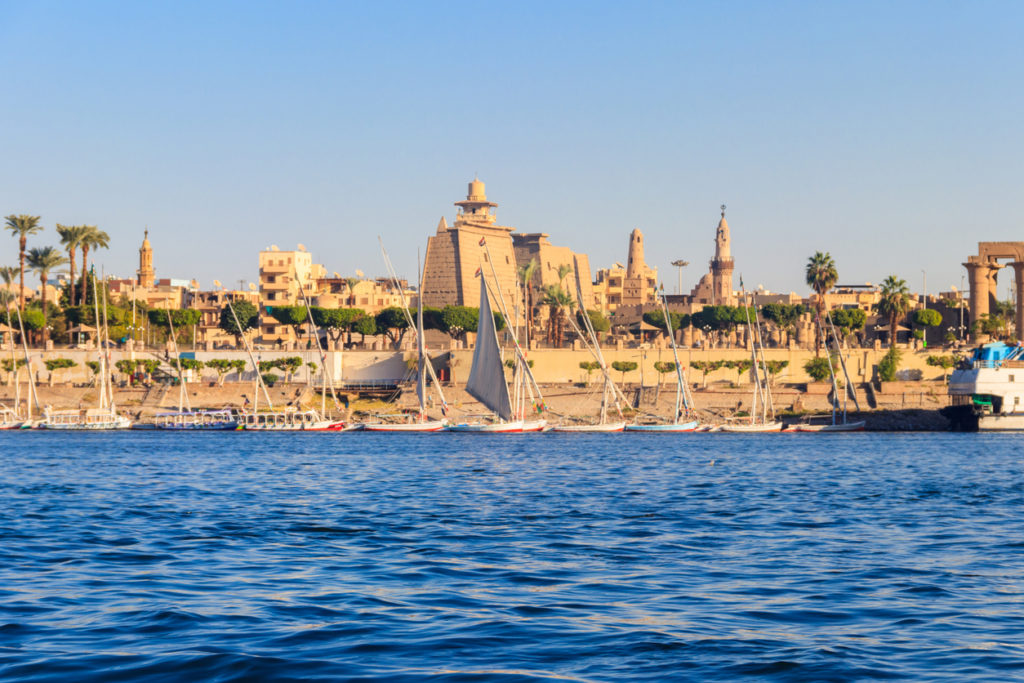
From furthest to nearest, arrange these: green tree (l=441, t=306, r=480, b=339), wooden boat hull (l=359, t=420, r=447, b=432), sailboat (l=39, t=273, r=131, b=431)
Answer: green tree (l=441, t=306, r=480, b=339), sailboat (l=39, t=273, r=131, b=431), wooden boat hull (l=359, t=420, r=447, b=432)

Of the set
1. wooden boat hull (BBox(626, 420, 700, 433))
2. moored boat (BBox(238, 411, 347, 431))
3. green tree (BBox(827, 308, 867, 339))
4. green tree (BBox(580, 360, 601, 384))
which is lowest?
wooden boat hull (BBox(626, 420, 700, 433))

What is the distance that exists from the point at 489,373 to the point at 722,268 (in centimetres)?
12427

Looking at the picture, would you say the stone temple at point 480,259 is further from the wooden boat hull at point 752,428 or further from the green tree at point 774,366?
the wooden boat hull at point 752,428

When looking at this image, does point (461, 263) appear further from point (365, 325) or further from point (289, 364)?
point (289, 364)

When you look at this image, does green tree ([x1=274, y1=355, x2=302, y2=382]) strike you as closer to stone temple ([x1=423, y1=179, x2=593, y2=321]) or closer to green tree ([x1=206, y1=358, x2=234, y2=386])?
green tree ([x1=206, y1=358, x2=234, y2=386])

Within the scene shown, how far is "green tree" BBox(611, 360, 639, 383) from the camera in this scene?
10406cm

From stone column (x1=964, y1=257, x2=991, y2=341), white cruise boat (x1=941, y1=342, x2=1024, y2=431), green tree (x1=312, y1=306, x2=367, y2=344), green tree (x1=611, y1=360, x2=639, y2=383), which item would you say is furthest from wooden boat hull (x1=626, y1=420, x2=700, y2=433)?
stone column (x1=964, y1=257, x2=991, y2=341)

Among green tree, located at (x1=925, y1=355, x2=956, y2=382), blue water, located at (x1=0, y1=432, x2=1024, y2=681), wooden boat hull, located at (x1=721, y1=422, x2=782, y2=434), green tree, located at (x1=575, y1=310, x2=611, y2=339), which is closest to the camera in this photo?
blue water, located at (x1=0, y1=432, x2=1024, y2=681)

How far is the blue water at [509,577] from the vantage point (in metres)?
13.0

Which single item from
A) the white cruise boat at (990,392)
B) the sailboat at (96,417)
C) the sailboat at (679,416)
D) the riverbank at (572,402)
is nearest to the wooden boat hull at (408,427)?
the riverbank at (572,402)

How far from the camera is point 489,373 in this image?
69.8 metres

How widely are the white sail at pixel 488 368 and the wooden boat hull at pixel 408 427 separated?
298 inches

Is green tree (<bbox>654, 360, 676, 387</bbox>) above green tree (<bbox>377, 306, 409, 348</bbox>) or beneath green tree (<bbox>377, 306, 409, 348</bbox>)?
beneath

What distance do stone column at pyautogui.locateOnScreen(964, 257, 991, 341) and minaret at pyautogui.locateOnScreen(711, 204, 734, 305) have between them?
67.1m
